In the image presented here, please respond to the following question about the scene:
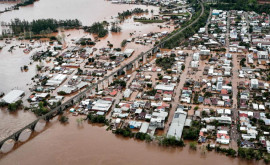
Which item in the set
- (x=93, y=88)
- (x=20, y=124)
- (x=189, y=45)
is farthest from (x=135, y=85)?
(x=189, y=45)

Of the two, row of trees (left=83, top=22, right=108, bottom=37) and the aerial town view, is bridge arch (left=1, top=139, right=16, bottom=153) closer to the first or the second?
the aerial town view

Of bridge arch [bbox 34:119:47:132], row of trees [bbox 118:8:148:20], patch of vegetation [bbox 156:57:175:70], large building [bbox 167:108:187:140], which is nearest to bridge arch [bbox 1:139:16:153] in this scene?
bridge arch [bbox 34:119:47:132]

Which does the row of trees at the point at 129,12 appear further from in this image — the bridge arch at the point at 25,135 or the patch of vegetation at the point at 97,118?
the bridge arch at the point at 25,135

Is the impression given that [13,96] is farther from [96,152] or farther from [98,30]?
[98,30]

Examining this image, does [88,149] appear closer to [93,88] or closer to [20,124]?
[20,124]

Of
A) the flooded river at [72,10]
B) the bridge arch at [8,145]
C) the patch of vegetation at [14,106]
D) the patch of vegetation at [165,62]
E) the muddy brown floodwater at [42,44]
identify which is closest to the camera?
the bridge arch at [8,145]

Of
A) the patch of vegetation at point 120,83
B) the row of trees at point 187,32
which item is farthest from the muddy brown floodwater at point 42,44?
the patch of vegetation at point 120,83

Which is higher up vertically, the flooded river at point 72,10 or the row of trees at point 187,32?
the flooded river at point 72,10
